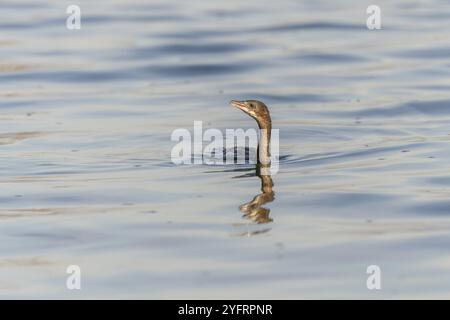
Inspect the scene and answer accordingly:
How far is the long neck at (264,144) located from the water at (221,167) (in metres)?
0.31

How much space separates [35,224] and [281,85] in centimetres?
862

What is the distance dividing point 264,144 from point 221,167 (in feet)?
1.78

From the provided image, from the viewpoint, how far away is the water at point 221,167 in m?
9.27

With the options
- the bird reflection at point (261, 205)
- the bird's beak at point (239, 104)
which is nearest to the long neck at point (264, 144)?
the bird's beak at point (239, 104)

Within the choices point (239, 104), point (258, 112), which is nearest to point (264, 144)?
point (258, 112)

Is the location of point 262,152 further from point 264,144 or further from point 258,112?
point 258,112

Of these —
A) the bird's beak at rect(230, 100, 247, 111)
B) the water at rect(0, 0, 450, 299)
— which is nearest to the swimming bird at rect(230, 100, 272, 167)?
the bird's beak at rect(230, 100, 247, 111)

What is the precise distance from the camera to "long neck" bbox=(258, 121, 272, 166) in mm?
13203

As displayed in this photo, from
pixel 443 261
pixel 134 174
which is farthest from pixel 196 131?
pixel 443 261

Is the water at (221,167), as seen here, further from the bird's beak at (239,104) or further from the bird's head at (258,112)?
the bird's beak at (239,104)

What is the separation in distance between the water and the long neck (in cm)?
Result: 31

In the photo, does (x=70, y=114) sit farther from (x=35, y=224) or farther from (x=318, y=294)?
(x=318, y=294)

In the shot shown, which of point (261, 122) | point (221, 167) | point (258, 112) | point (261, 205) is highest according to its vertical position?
point (258, 112)

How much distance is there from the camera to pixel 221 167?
13.0 metres
